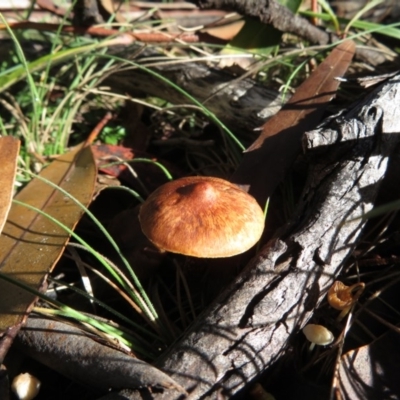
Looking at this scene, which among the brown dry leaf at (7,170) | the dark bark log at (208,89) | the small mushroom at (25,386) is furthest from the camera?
the dark bark log at (208,89)

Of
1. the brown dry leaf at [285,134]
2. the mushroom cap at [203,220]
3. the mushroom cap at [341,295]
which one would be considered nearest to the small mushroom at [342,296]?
the mushroom cap at [341,295]

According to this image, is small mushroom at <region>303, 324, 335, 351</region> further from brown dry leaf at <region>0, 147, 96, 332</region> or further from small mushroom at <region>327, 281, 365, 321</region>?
brown dry leaf at <region>0, 147, 96, 332</region>

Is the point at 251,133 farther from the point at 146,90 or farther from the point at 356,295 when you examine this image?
the point at 356,295

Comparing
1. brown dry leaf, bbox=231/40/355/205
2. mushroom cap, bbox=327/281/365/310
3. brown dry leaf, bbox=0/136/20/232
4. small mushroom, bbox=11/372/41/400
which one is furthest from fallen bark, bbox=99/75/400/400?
brown dry leaf, bbox=0/136/20/232

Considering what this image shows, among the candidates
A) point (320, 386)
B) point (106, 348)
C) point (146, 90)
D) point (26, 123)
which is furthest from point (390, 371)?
point (26, 123)

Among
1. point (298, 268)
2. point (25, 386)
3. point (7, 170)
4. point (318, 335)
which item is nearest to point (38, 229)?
point (7, 170)

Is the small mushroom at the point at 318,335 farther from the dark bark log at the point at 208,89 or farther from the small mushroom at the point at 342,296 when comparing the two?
the dark bark log at the point at 208,89
